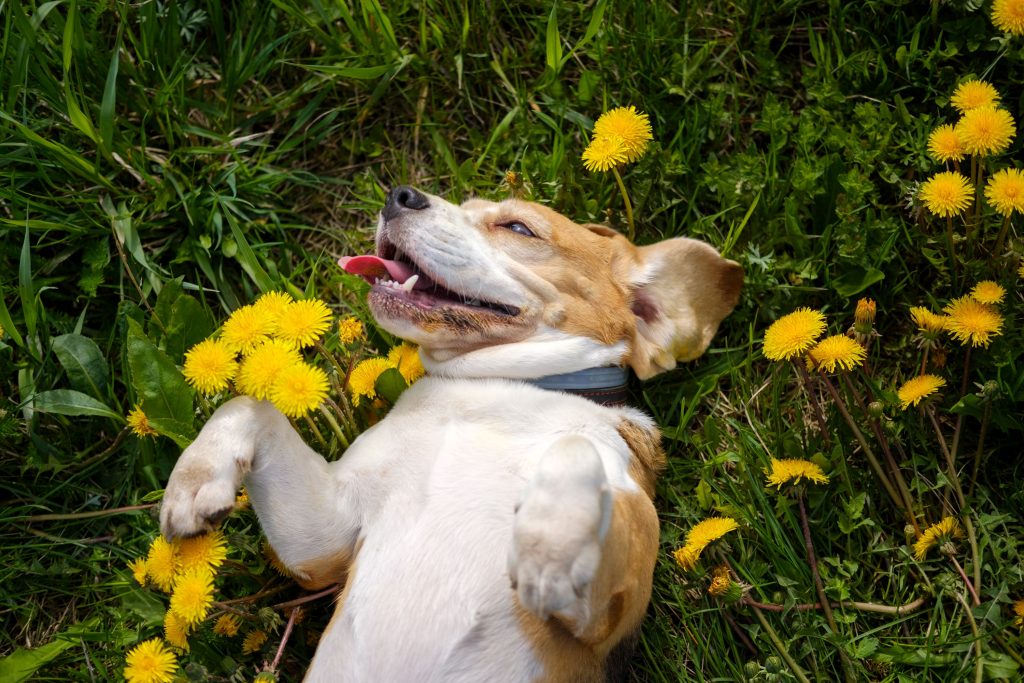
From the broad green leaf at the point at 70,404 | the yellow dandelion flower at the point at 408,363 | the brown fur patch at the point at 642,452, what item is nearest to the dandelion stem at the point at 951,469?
the brown fur patch at the point at 642,452

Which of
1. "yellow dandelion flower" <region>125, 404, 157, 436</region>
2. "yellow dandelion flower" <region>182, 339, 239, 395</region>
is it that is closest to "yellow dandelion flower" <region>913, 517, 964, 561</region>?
"yellow dandelion flower" <region>182, 339, 239, 395</region>

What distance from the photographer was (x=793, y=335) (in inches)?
136

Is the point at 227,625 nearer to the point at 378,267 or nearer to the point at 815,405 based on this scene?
the point at 378,267

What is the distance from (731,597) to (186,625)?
202cm

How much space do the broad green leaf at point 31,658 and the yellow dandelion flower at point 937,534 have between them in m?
3.46

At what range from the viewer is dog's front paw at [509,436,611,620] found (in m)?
2.50

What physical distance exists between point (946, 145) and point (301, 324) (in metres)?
2.64

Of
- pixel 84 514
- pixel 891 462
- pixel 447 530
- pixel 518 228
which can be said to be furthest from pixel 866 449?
pixel 84 514

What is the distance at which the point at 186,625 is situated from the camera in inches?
125

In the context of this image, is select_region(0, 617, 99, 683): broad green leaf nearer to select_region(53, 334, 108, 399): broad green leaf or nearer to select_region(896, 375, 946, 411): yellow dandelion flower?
select_region(53, 334, 108, 399): broad green leaf

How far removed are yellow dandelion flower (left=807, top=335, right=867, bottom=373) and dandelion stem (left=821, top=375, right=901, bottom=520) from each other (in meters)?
0.13

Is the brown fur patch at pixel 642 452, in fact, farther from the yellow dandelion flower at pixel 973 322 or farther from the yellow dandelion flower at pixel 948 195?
the yellow dandelion flower at pixel 948 195

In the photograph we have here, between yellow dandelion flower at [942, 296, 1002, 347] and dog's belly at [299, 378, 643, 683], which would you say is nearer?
dog's belly at [299, 378, 643, 683]

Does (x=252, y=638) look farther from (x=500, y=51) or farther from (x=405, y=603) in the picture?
(x=500, y=51)
